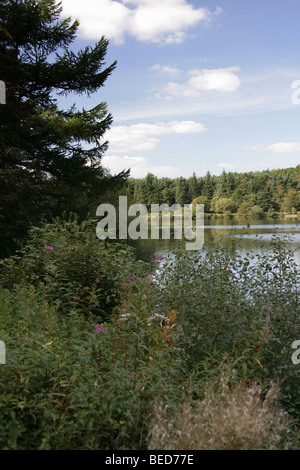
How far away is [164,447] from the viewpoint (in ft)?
6.06

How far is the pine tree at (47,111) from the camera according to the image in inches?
500

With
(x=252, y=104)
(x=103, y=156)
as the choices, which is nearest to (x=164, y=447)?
(x=252, y=104)

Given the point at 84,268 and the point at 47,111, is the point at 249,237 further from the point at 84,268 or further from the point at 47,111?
the point at 84,268

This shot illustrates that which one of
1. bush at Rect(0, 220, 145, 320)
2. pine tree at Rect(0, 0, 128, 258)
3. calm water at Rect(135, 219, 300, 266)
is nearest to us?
calm water at Rect(135, 219, 300, 266)

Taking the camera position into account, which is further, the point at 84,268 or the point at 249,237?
the point at 249,237

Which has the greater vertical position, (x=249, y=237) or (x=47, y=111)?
(x=47, y=111)

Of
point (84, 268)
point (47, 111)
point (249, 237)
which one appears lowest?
point (84, 268)

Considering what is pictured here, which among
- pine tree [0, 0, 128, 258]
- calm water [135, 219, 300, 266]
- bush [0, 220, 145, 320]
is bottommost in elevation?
bush [0, 220, 145, 320]

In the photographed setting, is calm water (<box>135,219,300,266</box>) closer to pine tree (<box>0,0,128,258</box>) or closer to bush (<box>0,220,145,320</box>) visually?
bush (<box>0,220,145,320</box>)

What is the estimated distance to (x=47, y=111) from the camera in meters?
14.8

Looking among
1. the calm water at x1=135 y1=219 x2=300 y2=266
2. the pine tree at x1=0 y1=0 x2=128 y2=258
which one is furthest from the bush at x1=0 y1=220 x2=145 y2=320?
the pine tree at x1=0 y1=0 x2=128 y2=258

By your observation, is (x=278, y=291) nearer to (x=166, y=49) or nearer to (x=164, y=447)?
(x=164, y=447)

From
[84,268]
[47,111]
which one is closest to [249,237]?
[47,111]

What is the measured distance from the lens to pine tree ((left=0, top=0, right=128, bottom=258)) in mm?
12695
